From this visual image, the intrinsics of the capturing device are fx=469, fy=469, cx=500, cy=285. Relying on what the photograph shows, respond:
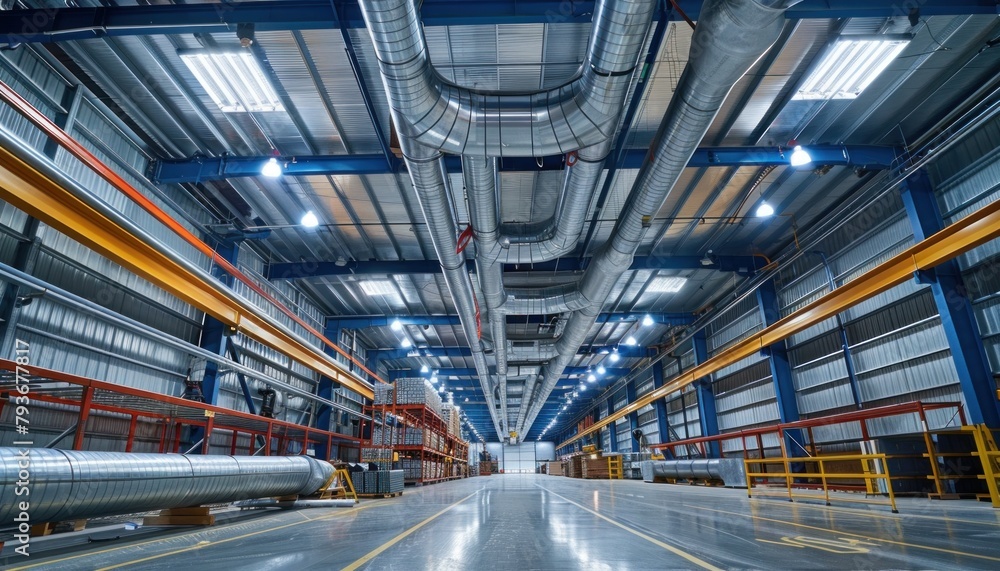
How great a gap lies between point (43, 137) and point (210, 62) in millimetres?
3173

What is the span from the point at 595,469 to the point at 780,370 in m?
15.7

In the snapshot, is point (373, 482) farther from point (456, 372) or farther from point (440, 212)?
point (456, 372)

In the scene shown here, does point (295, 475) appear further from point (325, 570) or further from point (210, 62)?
point (210, 62)

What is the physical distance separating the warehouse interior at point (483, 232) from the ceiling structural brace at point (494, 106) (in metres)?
0.04

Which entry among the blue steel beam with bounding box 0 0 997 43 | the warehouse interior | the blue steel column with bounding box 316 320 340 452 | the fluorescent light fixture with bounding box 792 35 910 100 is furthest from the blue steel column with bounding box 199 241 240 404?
the fluorescent light fixture with bounding box 792 35 910 100

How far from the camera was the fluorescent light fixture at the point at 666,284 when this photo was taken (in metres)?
16.8

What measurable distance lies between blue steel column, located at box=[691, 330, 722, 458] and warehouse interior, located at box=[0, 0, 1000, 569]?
3828mm

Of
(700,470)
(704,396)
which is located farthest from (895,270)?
(704,396)

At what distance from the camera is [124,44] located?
777 cm

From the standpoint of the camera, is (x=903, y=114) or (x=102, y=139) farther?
(x=903, y=114)

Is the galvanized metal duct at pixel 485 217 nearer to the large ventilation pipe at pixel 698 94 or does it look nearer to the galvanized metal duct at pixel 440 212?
the galvanized metal duct at pixel 440 212

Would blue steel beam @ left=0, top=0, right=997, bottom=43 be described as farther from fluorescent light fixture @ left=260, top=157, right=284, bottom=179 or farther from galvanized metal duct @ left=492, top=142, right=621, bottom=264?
fluorescent light fixture @ left=260, top=157, right=284, bottom=179

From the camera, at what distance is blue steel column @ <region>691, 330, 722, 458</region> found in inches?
783

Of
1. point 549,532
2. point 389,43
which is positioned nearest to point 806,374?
point 549,532
